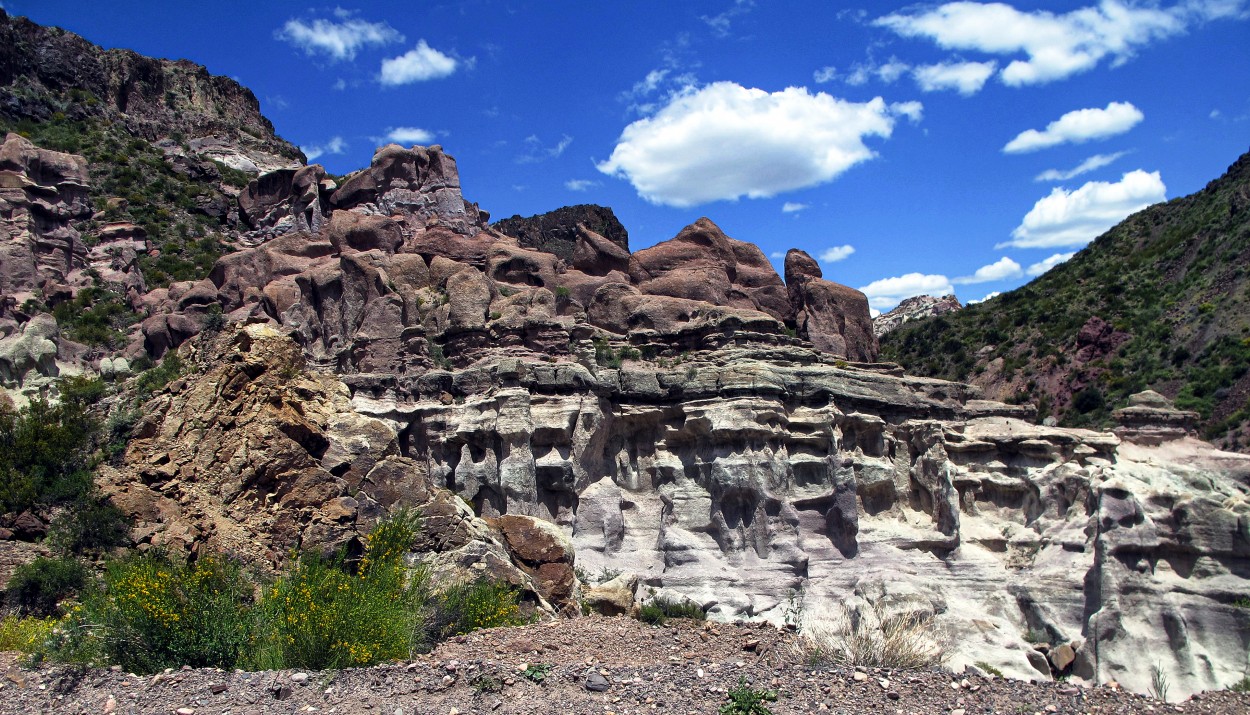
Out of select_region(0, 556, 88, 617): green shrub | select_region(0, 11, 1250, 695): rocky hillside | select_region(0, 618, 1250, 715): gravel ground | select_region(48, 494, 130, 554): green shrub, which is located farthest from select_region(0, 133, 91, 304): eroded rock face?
select_region(0, 618, 1250, 715): gravel ground

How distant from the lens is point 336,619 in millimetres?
13164

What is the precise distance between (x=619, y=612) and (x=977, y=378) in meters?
46.6

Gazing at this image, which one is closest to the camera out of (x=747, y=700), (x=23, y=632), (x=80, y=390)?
(x=747, y=700)

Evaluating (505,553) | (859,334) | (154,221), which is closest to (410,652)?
(505,553)

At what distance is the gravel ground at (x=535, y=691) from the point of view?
11.9 meters

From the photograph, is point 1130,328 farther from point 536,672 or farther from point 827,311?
point 536,672

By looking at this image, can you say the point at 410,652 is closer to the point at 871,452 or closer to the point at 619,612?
the point at 619,612

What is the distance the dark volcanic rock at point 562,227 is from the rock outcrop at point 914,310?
36.8 meters

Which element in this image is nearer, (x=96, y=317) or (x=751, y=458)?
(x=751, y=458)

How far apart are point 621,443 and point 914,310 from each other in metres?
67.5

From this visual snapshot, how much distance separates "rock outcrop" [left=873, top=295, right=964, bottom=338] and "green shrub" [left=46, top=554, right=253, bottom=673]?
2931 inches

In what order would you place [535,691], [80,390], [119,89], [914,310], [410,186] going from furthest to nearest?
[914,310] → [119,89] → [410,186] → [80,390] → [535,691]

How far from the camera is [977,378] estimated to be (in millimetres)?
62625

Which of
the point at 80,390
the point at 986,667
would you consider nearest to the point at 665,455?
the point at 986,667
